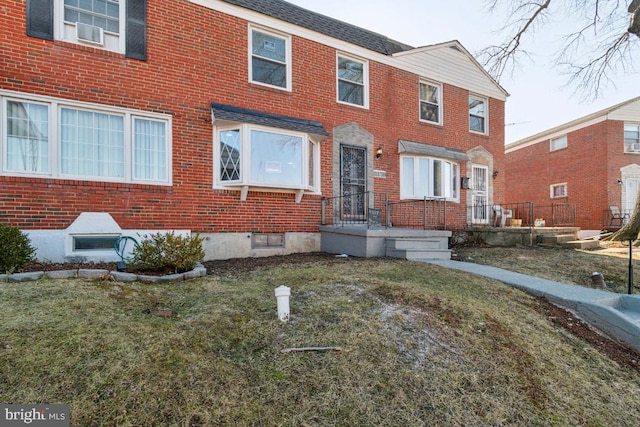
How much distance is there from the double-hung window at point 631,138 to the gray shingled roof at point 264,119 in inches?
678

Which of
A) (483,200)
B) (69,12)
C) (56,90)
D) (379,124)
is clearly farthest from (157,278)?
(483,200)

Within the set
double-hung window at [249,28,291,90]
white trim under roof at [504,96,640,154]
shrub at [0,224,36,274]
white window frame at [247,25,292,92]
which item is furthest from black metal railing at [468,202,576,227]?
shrub at [0,224,36,274]

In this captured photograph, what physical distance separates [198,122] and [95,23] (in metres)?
2.62

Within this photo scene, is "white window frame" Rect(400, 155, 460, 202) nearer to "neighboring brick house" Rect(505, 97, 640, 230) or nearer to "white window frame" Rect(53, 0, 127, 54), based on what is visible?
"white window frame" Rect(53, 0, 127, 54)

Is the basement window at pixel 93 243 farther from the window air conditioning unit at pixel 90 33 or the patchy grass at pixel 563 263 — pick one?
the patchy grass at pixel 563 263

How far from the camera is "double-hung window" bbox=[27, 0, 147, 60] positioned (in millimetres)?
6055

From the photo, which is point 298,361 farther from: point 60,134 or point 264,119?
point 60,134

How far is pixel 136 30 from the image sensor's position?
6.83 meters

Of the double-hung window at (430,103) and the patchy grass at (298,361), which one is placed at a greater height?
the double-hung window at (430,103)

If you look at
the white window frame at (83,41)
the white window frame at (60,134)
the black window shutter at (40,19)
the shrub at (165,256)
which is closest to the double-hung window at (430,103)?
the white window frame at (60,134)

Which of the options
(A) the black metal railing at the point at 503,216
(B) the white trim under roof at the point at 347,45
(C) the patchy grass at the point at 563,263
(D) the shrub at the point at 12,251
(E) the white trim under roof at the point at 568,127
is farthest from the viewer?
(E) the white trim under roof at the point at 568,127

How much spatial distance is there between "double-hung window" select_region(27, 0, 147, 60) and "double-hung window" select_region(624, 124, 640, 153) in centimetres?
2138

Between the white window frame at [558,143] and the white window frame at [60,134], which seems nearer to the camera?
the white window frame at [60,134]

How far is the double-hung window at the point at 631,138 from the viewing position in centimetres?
1641
